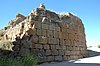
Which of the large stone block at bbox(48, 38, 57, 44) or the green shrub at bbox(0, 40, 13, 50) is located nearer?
the green shrub at bbox(0, 40, 13, 50)

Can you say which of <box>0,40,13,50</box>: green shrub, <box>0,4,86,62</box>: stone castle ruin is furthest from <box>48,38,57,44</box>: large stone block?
<box>0,40,13,50</box>: green shrub

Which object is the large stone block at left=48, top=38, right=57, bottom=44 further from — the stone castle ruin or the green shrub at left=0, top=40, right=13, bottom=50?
the green shrub at left=0, top=40, right=13, bottom=50

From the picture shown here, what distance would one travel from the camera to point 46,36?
35.6 feet

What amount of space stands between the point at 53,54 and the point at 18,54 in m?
2.72

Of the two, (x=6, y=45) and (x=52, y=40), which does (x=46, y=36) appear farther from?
(x=6, y=45)

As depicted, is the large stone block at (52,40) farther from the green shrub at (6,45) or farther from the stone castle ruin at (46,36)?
the green shrub at (6,45)

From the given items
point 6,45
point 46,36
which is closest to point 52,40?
point 46,36

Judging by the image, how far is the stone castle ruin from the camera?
391 inches

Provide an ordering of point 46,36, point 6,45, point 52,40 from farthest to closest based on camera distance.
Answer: point 52,40
point 46,36
point 6,45

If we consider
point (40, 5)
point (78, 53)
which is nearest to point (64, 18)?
point (40, 5)

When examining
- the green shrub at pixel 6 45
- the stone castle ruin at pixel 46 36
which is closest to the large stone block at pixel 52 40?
the stone castle ruin at pixel 46 36

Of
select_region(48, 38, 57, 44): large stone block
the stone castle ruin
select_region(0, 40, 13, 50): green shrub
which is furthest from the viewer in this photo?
select_region(48, 38, 57, 44): large stone block

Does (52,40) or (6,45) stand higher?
(52,40)

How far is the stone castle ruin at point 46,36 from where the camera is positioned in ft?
32.6
